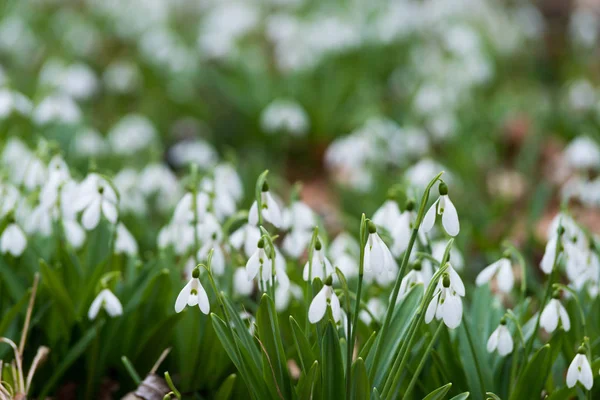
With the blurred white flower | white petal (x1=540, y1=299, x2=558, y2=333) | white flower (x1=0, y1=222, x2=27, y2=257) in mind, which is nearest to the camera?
white petal (x1=540, y1=299, x2=558, y2=333)

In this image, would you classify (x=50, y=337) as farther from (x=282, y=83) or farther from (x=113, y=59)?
(x=113, y=59)

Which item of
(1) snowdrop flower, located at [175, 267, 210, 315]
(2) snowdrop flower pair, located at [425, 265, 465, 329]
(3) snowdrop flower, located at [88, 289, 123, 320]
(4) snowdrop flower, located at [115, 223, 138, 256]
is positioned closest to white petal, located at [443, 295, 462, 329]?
(2) snowdrop flower pair, located at [425, 265, 465, 329]

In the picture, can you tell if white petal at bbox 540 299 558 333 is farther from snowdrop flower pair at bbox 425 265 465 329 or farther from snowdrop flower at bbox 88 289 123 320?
snowdrop flower at bbox 88 289 123 320

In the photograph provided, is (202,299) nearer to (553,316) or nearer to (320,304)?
(320,304)

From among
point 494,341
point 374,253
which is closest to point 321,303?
point 374,253

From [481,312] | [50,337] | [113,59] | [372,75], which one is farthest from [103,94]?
[481,312]

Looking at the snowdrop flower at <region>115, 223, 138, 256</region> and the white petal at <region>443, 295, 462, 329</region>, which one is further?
the snowdrop flower at <region>115, 223, 138, 256</region>

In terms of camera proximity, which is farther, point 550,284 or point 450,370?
point 450,370
